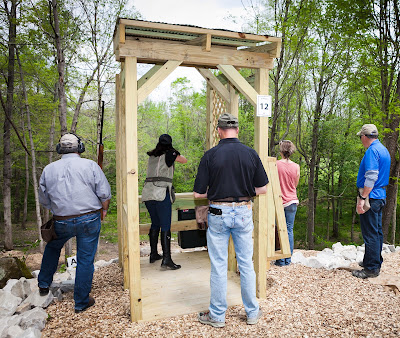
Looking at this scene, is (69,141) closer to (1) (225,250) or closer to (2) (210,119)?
(1) (225,250)

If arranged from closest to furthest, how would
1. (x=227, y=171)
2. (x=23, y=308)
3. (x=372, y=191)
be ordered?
(x=227, y=171) → (x=23, y=308) → (x=372, y=191)

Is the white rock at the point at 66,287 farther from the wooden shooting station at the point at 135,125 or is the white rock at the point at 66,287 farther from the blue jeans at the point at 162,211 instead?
the blue jeans at the point at 162,211

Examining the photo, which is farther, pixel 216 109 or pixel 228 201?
pixel 216 109

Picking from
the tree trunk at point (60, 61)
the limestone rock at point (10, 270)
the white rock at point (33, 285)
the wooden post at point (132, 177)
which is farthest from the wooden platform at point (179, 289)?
the tree trunk at point (60, 61)

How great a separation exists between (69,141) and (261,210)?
207 cm

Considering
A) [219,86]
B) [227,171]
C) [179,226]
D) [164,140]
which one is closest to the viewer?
[227,171]

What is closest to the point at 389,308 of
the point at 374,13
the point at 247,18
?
the point at 374,13

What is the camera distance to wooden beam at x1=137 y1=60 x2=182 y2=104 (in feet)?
9.70

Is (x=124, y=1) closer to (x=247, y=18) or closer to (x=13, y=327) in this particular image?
(x=247, y=18)

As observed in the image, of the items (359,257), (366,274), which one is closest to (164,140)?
(366,274)

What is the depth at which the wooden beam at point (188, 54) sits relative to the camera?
297 cm

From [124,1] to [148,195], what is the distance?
294 inches

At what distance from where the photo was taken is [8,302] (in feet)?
11.0

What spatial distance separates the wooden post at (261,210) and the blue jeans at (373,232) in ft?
4.29
